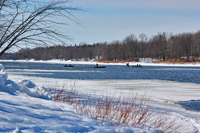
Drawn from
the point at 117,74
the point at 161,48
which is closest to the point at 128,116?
the point at 117,74

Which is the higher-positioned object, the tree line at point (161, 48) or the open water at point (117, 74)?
the tree line at point (161, 48)

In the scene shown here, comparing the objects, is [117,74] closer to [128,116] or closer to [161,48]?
[128,116]

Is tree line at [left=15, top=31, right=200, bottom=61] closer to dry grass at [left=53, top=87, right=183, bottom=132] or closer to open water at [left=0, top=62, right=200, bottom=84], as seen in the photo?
open water at [left=0, top=62, right=200, bottom=84]

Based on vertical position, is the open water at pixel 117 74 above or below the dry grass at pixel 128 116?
below

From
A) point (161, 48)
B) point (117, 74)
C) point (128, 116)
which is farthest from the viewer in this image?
point (161, 48)

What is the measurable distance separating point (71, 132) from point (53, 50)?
233 centimetres

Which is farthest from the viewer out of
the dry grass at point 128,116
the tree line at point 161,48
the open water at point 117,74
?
the tree line at point 161,48

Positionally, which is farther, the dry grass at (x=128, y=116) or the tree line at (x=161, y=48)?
the tree line at (x=161, y=48)

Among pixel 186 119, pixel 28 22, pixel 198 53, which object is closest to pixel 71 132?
pixel 28 22

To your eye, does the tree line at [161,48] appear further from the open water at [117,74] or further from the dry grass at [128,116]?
the dry grass at [128,116]

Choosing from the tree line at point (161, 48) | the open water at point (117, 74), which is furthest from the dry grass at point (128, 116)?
the tree line at point (161, 48)

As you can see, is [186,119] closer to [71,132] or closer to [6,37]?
[71,132]

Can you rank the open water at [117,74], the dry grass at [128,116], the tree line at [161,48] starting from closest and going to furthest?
the dry grass at [128,116] < the open water at [117,74] < the tree line at [161,48]

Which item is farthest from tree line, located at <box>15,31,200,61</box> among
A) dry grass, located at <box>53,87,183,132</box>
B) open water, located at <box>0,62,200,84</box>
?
dry grass, located at <box>53,87,183,132</box>
